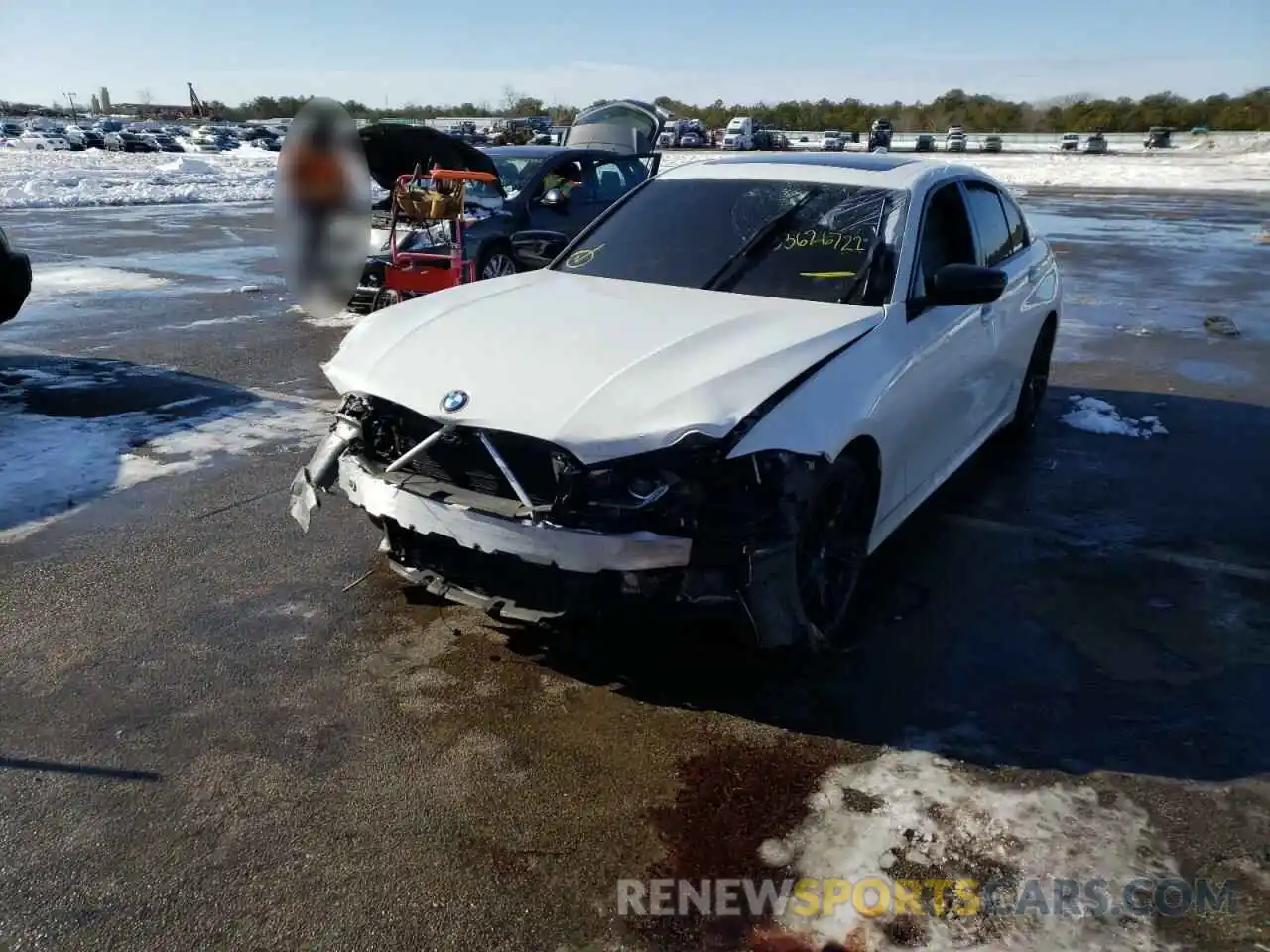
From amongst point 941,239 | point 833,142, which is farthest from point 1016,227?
point 833,142

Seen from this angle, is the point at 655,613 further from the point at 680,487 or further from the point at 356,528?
the point at 356,528

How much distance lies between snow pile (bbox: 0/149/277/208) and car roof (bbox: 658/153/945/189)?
2156 centimetres

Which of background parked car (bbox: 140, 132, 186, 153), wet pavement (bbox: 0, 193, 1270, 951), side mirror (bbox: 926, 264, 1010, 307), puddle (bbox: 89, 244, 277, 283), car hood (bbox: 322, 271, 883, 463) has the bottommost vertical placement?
background parked car (bbox: 140, 132, 186, 153)

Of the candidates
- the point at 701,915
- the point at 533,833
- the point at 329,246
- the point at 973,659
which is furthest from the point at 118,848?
the point at 329,246

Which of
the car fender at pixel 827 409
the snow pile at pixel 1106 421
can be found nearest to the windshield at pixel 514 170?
the snow pile at pixel 1106 421

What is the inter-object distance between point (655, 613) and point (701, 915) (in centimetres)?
94

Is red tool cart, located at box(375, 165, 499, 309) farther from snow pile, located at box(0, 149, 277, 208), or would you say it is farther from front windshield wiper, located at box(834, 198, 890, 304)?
snow pile, located at box(0, 149, 277, 208)

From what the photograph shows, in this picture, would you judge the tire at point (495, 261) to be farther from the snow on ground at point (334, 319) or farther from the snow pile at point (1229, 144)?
the snow pile at point (1229, 144)

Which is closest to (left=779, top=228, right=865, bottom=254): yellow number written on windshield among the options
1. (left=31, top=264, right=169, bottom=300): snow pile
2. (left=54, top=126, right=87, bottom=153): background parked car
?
(left=31, top=264, right=169, bottom=300): snow pile

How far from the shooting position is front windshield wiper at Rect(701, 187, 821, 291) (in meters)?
4.32

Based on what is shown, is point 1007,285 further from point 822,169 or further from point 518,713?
point 518,713

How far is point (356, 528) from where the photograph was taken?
15.7 feet

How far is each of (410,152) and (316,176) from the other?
310cm

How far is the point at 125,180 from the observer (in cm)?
2770
